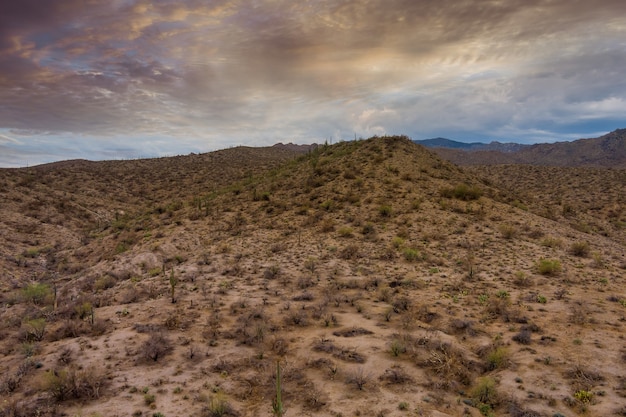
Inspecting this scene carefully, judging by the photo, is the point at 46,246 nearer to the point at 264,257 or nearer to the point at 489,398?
the point at 264,257

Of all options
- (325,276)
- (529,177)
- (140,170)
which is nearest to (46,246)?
(325,276)

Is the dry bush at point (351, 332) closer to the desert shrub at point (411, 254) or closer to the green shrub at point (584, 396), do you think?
the green shrub at point (584, 396)

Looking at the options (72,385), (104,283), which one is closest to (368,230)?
(104,283)

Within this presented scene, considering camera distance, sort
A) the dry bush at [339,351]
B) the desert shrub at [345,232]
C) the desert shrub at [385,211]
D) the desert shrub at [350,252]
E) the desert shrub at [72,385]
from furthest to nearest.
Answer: the desert shrub at [385,211] → the desert shrub at [345,232] → the desert shrub at [350,252] → the dry bush at [339,351] → the desert shrub at [72,385]

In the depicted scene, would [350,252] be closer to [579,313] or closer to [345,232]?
[345,232]

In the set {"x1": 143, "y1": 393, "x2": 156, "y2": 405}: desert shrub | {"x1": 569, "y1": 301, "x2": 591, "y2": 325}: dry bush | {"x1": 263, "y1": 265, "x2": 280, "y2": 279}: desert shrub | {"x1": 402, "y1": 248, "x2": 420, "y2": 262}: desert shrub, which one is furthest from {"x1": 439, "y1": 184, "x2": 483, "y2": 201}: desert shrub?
{"x1": 143, "y1": 393, "x2": 156, "y2": 405}: desert shrub

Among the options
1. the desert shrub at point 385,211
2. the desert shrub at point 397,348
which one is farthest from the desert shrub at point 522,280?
the desert shrub at point 385,211

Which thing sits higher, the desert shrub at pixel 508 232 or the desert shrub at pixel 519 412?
the desert shrub at pixel 508 232
